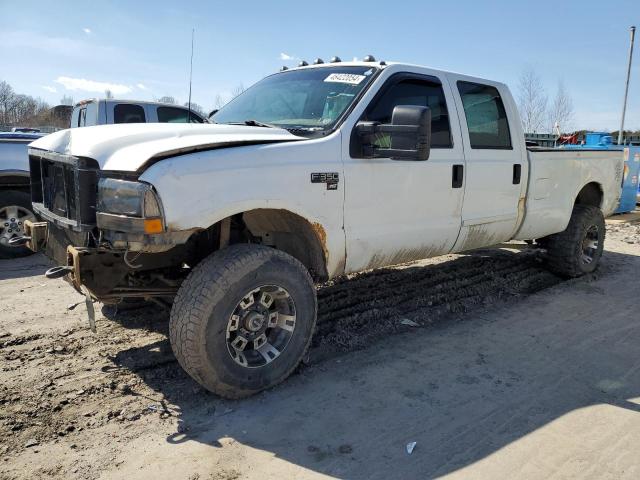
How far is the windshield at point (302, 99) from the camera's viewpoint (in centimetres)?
391

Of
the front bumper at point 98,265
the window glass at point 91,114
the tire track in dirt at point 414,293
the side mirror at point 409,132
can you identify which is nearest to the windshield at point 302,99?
the side mirror at point 409,132

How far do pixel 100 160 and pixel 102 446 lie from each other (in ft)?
5.13

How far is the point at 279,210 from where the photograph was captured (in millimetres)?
3520

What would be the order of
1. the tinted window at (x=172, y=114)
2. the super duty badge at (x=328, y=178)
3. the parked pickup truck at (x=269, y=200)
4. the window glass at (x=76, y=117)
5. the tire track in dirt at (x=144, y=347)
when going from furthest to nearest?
the window glass at (x=76, y=117) < the tinted window at (x=172, y=114) < the super duty badge at (x=328, y=178) < the tire track in dirt at (x=144, y=347) < the parked pickup truck at (x=269, y=200)

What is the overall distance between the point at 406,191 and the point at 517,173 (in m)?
1.66

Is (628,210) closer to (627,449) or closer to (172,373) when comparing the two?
(627,449)

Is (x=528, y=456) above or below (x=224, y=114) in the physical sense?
below

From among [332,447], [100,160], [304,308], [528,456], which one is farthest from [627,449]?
[100,160]

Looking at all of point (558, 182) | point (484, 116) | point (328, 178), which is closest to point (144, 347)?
point (328, 178)

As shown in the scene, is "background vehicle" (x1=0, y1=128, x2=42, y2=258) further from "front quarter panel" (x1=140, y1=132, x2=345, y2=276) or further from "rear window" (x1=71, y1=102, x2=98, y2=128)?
"front quarter panel" (x1=140, y1=132, x2=345, y2=276)

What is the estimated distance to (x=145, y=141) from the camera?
317 cm

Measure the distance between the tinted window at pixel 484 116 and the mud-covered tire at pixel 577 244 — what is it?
5.58 feet

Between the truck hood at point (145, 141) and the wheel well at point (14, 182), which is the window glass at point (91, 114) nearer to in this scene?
the wheel well at point (14, 182)

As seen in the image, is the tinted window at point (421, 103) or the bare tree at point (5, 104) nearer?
the tinted window at point (421, 103)
